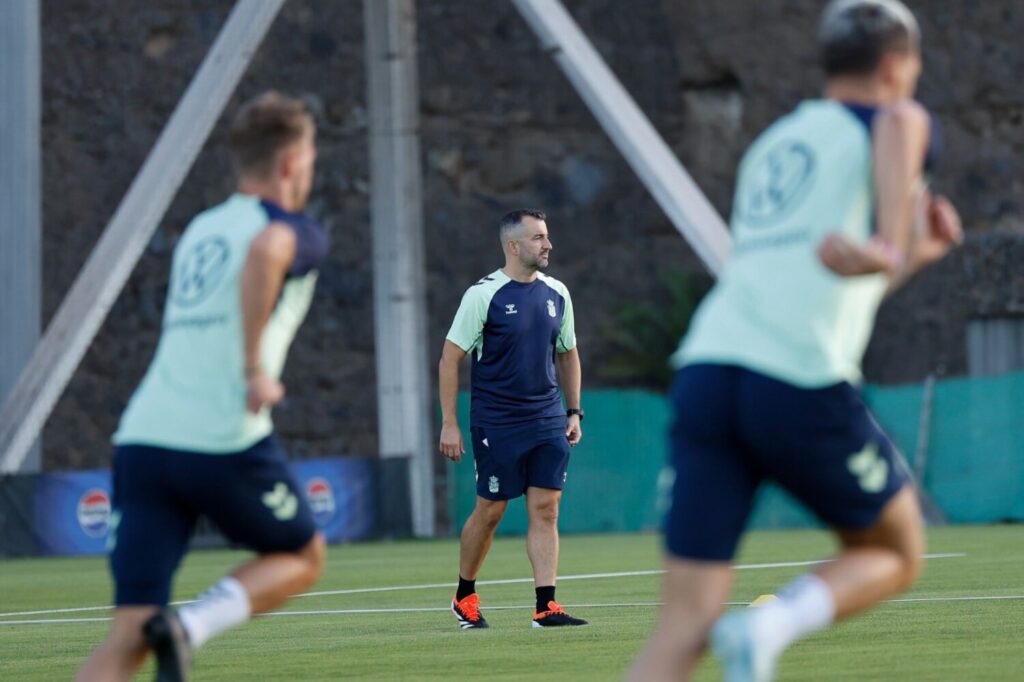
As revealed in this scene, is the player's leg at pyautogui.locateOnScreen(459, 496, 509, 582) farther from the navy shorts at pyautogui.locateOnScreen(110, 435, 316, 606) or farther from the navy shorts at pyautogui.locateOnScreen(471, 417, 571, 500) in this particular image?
the navy shorts at pyautogui.locateOnScreen(110, 435, 316, 606)

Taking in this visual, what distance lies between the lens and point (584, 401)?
25.8m

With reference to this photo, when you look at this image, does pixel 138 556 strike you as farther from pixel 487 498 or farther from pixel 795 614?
pixel 487 498

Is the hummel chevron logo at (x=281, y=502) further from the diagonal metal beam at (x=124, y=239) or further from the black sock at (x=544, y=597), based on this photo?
the diagonal metal beam at (x=124, y=239)

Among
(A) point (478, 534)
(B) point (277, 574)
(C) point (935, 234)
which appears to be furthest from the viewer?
(A) point (478, 534)

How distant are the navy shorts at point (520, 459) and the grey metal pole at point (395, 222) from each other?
13948 mm

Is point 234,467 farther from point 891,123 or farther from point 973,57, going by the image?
point 973,57

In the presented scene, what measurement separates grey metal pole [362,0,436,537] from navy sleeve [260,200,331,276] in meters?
19.1

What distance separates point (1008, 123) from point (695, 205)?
897cm

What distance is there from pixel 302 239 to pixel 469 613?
16.4ft

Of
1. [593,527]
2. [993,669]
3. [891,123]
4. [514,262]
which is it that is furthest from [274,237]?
[593,527]

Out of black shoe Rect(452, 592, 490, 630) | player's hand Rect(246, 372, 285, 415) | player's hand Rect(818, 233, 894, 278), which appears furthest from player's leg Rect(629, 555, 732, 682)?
black shoe Rect(452, 592, 490, 630)

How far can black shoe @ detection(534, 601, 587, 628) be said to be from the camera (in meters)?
10.2

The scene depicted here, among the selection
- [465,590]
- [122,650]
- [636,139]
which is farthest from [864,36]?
[636,139]

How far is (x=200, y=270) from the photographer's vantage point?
19.1 ft
